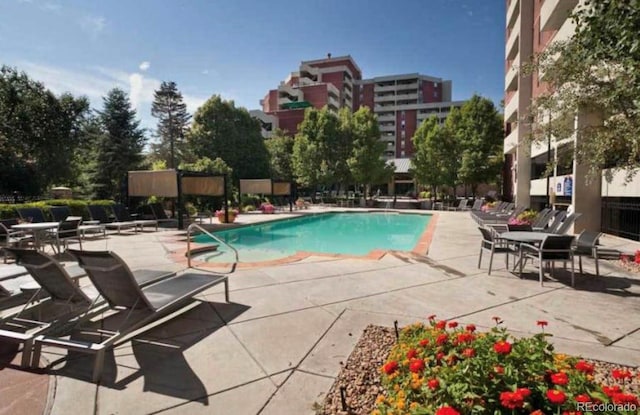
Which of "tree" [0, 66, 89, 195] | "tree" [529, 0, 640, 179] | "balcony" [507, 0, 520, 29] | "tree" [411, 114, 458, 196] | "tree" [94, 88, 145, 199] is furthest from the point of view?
"tree" [411, 114, 458, 196]

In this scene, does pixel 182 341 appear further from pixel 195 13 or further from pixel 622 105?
pixel 195 13

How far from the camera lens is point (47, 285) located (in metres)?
3.69

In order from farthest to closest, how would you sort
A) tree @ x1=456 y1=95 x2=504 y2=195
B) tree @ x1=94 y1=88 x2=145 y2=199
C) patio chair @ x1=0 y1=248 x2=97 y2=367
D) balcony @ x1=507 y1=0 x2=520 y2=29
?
tree @ x1=456 y1=95 x2=504 y2=195 < tree @ x1=94 y1=88 x2=145 y2=199 < balcony @ x1=507 y1=0 x2=520 y2=29 < patio chair @ x1=0 y1=248 x2=97 y2=367

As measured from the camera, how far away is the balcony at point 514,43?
23.1 meters

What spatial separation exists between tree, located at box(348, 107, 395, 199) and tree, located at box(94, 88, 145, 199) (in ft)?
59.0

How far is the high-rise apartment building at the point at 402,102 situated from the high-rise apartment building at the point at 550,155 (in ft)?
150

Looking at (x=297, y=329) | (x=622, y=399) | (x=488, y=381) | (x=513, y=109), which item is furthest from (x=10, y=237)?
(x=513, y=109)

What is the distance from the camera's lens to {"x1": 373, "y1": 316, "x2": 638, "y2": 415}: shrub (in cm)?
158

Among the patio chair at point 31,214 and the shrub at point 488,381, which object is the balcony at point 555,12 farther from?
the patio chair at point 31,214

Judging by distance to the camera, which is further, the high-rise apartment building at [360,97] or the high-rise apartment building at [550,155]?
the high-rise apartment building at [360,97]

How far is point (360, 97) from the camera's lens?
3243 inches

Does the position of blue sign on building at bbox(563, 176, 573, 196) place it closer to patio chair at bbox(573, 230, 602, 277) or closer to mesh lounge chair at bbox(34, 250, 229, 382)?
patio chair at bbox(573, 230, 602, 277)

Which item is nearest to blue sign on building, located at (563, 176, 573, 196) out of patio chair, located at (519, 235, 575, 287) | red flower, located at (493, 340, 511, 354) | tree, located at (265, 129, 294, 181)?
patio chair, located at (519, 235, 575, 287)

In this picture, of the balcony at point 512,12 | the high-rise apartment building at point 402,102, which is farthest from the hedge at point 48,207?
the high-rise apartment building at point 402,102
